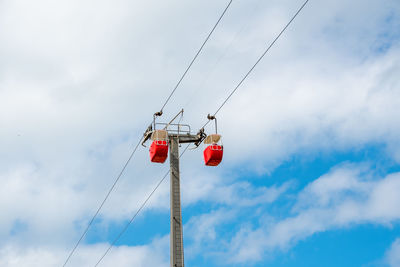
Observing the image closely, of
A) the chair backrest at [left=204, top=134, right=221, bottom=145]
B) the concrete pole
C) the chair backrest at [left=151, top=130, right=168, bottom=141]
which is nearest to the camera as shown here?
the concrete pole

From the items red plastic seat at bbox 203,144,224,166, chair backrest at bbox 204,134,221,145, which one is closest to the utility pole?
chair backrest at bbox 204,134,221,145

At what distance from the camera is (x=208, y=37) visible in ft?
55.5

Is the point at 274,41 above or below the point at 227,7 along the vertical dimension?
below

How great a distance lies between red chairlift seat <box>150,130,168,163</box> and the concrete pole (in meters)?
0.45

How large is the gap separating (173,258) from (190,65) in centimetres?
614

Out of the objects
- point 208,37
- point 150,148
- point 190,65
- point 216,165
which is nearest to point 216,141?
point 216,165

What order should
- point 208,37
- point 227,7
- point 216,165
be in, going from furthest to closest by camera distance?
point 216,165 < point 208,37 < point 227,7

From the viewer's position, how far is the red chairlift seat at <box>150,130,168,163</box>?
2031 cm

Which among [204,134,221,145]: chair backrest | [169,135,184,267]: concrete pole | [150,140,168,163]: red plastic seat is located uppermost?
[204,134,221,145]: chair backrest

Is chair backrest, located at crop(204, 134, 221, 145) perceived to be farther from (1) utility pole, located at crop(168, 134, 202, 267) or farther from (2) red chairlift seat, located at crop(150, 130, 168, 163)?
(2) red chairlift seat, located at crop(150, 130, 168, 163)

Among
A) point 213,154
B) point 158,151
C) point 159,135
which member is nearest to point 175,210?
point 158,151

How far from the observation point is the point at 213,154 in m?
20.8

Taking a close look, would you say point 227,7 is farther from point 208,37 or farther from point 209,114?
point 209,114

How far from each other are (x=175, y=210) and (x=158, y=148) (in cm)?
221
